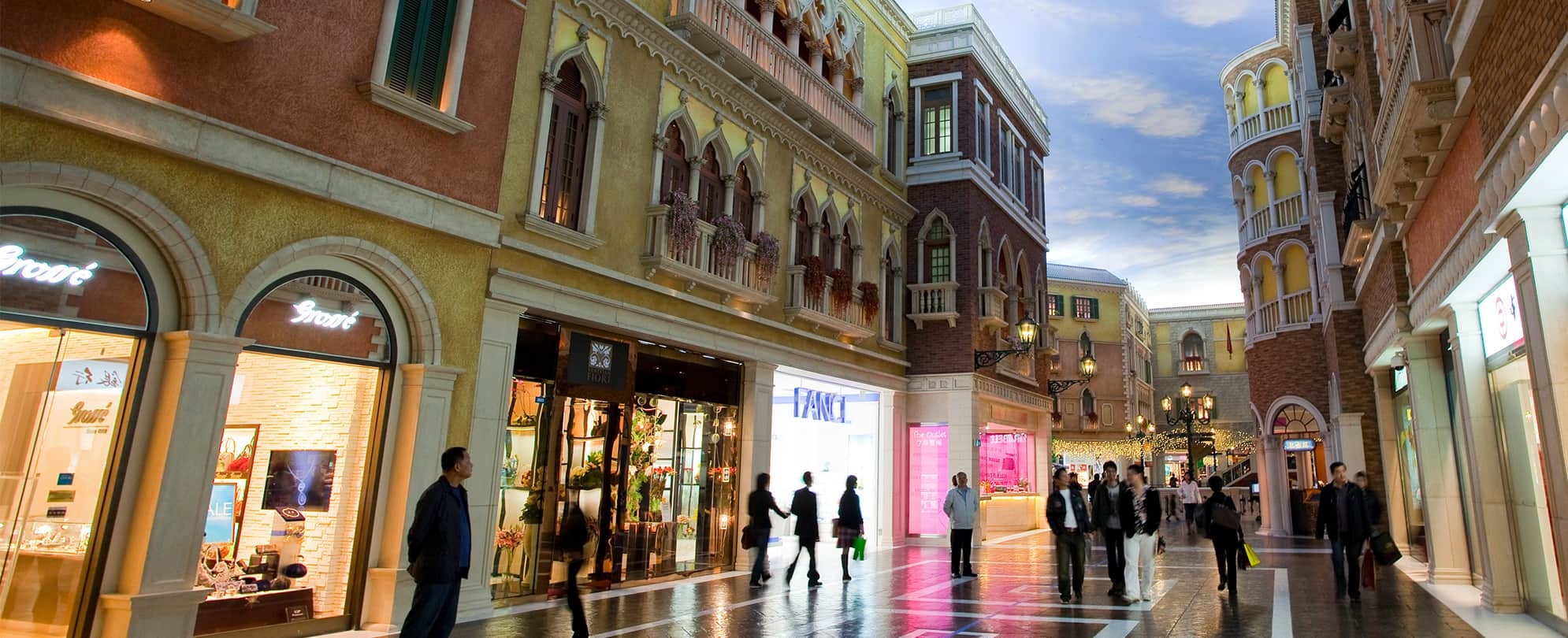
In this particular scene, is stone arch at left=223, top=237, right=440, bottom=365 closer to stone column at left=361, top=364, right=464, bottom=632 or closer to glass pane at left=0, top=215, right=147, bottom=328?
stone column at left=361, top=364, right=464, bottom=632

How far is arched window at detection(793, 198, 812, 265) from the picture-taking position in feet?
49.1

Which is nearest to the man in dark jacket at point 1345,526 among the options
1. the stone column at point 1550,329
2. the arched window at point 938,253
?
the stone column at point 1550,329

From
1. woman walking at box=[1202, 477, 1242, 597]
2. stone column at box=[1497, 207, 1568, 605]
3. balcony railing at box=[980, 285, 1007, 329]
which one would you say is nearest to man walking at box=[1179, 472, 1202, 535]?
balcony railing at box=[980, 285, 1007, 329]

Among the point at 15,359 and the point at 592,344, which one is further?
the point at 592,344

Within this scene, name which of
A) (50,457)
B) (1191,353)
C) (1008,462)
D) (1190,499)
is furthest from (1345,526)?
(1191,353)


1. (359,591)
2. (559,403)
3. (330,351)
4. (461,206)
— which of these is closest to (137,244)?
(330,351)

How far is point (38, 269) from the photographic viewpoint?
591cm

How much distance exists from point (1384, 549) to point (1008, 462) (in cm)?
1220

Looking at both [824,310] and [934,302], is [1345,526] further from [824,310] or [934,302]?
[934,302]

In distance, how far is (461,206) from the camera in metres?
8.72

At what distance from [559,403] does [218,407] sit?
391 centimetres

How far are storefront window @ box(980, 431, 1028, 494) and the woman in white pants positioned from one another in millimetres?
10201

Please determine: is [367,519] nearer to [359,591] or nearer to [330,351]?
[359,591]

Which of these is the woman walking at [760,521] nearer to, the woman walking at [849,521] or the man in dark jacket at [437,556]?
the woman walking at [849,521]
